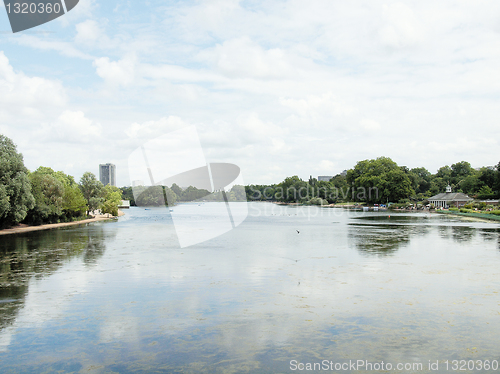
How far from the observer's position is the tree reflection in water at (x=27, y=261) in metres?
14.1

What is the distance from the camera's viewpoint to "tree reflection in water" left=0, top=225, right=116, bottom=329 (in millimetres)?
14086

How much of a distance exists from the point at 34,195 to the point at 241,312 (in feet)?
160

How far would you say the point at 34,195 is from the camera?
172ft

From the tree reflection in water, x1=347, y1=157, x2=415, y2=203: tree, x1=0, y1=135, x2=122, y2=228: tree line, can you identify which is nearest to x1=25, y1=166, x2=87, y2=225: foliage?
x1=0, y1=135, x2=122, y2=228: tree line

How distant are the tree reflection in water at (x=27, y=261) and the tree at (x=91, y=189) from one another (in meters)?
43.4

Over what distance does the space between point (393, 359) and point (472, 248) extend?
23.9 meters

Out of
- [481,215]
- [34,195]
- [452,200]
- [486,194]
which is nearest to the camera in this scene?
[34,195]

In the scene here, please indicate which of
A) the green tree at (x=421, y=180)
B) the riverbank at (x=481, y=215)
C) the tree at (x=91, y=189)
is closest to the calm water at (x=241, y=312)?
the riverbank at (x=481, y=215)

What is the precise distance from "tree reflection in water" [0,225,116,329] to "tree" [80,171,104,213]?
4341 cm

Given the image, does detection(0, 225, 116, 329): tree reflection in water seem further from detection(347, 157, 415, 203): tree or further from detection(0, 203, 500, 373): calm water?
detection(347, 157, 415, 203): tree

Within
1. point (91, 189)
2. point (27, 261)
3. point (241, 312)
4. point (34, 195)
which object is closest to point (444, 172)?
point (91, 189)

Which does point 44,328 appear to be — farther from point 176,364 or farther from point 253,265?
point 253,265

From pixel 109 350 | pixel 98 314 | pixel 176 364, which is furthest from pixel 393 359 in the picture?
pixel 98 314

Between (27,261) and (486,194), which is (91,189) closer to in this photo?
(27,261)
